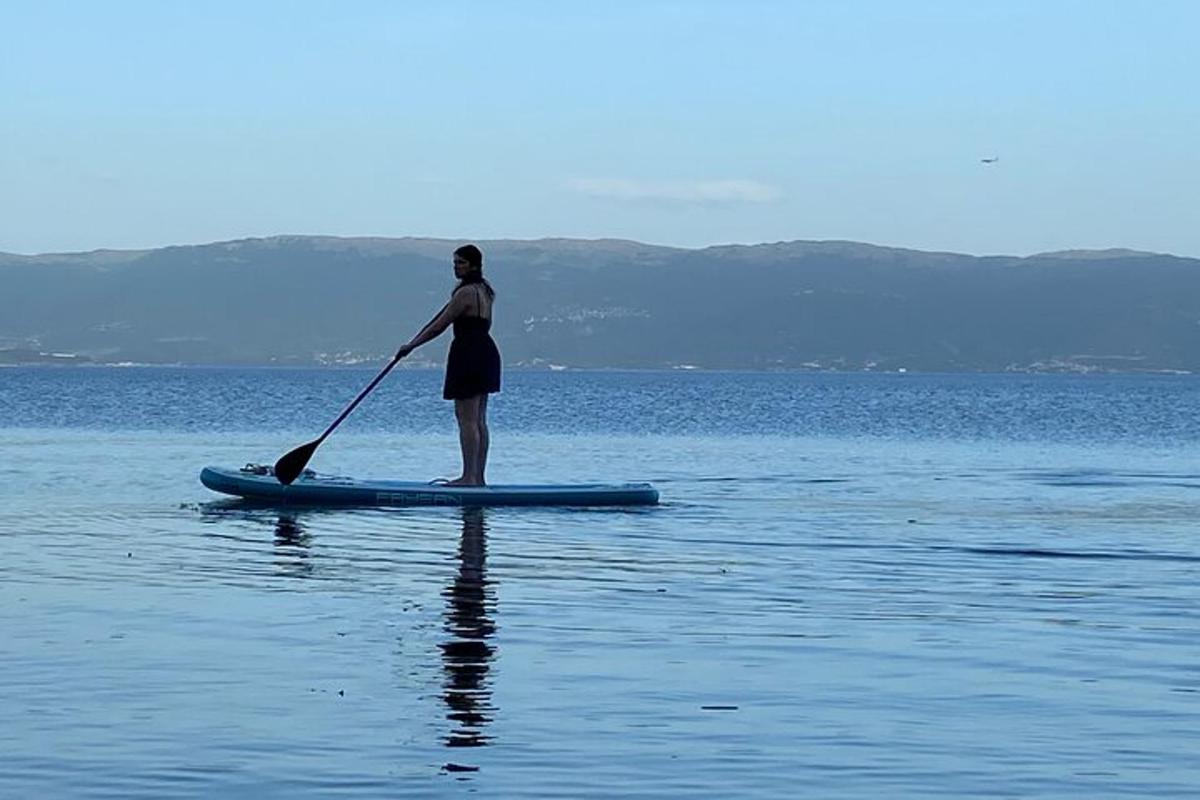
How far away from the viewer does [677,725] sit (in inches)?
388

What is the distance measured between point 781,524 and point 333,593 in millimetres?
7904

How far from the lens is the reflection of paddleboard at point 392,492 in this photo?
22.4 m

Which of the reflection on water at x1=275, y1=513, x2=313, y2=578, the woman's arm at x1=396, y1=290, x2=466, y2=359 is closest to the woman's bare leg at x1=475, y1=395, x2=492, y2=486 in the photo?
the woman's arm at x1=396, y1=290, x2=466, y2=359

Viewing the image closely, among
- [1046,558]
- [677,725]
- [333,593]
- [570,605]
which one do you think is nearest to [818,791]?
[677,725]

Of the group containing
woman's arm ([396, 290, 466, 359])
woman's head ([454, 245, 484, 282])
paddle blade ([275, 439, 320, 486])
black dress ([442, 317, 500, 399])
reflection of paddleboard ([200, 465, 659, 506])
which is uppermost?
woman's head ([454, 245, 484, 282])

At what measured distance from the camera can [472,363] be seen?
71.1ft

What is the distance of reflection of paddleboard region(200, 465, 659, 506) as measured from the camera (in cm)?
2239

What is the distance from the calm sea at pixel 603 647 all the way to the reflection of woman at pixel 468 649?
33 millimetres

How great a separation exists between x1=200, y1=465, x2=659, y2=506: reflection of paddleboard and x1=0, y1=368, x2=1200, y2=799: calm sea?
0.29m

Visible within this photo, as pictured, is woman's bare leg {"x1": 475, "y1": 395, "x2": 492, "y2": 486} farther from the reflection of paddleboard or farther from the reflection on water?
the reflection on water

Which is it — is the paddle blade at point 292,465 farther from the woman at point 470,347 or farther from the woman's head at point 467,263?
the woman's head at point 467,263

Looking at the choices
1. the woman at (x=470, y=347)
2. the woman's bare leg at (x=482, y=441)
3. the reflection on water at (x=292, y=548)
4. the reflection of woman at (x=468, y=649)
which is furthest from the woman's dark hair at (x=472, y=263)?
the reflection of woman at (x=468, y=649)

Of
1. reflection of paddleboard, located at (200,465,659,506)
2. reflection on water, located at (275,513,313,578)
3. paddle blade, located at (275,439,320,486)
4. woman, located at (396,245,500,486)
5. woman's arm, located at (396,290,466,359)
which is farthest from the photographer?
paddle blade, located at (275,439,320,486)

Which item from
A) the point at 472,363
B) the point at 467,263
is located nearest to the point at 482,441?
the point at 472,363
